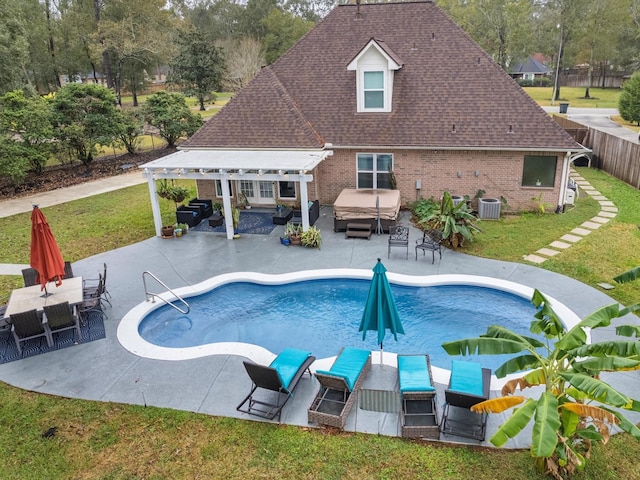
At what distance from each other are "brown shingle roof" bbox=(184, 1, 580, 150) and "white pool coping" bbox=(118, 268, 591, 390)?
273 inches

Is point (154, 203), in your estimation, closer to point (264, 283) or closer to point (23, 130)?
point (264, 283)

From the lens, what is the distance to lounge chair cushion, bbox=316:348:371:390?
9355 millimetres

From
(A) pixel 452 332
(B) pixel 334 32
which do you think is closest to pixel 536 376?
(A) pixel 452 332

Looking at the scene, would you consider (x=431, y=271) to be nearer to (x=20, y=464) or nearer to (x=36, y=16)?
(x=20, y=464)

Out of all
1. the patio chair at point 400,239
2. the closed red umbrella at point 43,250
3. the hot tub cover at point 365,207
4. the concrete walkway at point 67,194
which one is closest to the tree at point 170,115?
the concrete walkway at point 67,194

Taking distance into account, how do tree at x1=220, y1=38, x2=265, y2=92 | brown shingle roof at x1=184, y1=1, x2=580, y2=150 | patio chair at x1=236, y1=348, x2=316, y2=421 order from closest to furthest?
patio chair at x1=236, y1=348, x2=316, y2=421 < brown shingle roof at x1=184, y1=1, x2=580, y2=150 < tree at x1=220, y1=38, x2=265, y2=92

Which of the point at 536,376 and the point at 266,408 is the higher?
the point at 536,376

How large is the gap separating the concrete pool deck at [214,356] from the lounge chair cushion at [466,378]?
2.13ft

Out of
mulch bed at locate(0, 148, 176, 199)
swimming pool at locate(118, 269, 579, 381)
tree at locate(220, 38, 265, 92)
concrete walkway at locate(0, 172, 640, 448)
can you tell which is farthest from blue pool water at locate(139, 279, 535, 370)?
tree at locate(220, 38, 265, 92)

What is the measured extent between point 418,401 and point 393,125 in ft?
45.9

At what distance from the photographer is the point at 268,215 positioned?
2083 cm

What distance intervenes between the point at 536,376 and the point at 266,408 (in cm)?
496

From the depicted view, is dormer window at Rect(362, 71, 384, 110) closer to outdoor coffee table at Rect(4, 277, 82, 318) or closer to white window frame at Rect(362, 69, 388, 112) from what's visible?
Answer: white window frame at Rect(362, 69, 388, 112)

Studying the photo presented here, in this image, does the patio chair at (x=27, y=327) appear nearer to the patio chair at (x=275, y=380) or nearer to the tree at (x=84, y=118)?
the patio chair at (x=275, y=380)
